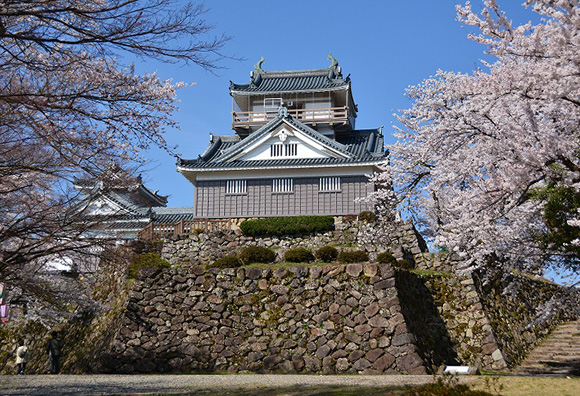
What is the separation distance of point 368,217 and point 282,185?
494cm

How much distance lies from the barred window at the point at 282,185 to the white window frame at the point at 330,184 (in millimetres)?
1321

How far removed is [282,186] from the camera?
2620cm

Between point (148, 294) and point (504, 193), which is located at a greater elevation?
point (504, 193)

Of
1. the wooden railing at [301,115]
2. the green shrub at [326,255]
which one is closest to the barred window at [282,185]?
the wooden railing at [301,115]

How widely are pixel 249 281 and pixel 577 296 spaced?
8.62 meters

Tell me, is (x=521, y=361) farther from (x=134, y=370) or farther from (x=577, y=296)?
(x=134, y=370)

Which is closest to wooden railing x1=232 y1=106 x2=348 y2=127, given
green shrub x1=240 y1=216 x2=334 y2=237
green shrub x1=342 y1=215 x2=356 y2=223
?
green shrub x1=342 y1=215 x2=356 y2=223

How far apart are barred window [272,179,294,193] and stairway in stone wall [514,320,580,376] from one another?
12.1 meters

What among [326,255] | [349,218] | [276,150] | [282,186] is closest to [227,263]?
[326,255]

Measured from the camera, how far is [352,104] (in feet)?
108

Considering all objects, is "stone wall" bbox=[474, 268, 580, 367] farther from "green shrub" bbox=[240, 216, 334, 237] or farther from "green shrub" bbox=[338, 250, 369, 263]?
"green shrub" bbox=[240, 216, 334, 237]

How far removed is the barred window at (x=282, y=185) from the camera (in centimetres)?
2612

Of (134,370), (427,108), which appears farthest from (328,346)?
(427,108)

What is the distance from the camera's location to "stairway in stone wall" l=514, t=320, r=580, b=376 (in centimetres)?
1540
